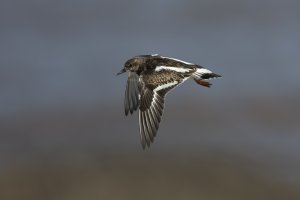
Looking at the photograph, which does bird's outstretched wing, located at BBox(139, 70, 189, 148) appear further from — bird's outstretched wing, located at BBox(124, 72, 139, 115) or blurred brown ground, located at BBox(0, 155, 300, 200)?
blurred brown ground, located at BBox(0, 155, 300, 200)

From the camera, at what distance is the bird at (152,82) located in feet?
49.8

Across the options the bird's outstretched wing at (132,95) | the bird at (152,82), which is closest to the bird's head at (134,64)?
the bird at (152,82)

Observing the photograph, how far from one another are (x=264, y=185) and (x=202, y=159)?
0.88 m

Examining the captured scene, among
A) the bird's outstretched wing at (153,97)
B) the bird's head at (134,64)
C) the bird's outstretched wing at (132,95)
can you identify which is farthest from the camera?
the bird's head at (134,64)

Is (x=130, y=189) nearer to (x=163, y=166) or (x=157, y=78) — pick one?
(x=163, y=166)

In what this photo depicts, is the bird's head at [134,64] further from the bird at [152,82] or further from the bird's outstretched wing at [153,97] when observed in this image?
the bird's outstretched wing at [153,97]

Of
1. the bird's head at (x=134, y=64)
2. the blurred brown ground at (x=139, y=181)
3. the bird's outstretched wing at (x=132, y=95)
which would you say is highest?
the bird's head at (x=134, y=64)

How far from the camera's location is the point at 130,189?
18.5 m

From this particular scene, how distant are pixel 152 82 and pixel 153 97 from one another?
0.22 meters

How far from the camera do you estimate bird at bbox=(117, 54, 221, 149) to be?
15.2m

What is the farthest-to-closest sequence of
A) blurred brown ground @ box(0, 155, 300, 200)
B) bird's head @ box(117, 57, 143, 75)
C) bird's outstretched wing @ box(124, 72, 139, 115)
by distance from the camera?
blurred brown ground @ box(0, 155, 300, 200)
bird's head @ box(117, 57, 143, 75)
bird's outstretched wing @ box(124, 72, 139, 115)

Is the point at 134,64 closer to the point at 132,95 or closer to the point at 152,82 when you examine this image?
the point at 132,95

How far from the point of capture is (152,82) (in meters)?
15.5

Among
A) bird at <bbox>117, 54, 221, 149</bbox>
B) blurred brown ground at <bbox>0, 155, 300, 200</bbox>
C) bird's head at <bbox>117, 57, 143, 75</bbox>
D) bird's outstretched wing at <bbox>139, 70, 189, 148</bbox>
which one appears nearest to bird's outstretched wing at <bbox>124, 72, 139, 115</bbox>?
bird at <bbox>117, 54, 221, 149</bbox>
